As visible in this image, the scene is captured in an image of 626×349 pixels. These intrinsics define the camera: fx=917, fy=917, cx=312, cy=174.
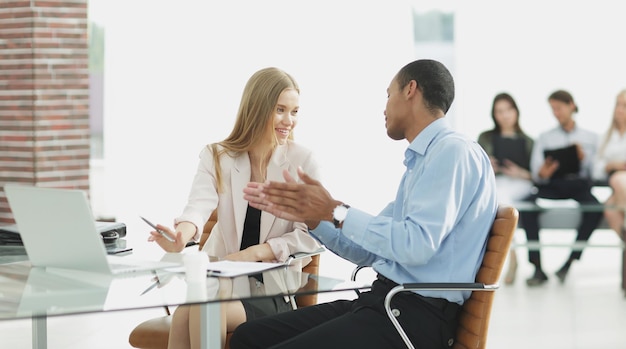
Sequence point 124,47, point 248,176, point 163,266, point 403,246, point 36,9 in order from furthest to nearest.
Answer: point 124,47 < point 36,9 < point 248,176 < point 163,266 < point 403,246

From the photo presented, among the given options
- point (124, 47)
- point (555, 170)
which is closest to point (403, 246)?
point (555, 170)

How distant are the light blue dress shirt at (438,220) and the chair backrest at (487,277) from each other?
3 centimetres

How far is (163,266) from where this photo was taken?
2.73m

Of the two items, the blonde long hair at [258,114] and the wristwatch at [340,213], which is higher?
the blonde long hair at [258,114]

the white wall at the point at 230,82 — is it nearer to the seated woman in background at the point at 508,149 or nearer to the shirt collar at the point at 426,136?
the seated woman in background at the point at 508,149

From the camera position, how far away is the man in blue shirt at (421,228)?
258 centimetres

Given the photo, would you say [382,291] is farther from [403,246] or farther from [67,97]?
[67,97]

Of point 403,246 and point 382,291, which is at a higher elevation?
point 403,246

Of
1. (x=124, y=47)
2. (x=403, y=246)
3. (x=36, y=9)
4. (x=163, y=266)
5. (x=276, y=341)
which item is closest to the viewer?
(x=403, y=246)

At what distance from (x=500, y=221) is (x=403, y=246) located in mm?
321

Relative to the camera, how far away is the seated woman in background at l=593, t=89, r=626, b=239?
6.51 meters

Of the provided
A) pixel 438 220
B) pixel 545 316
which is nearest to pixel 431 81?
pixel 438 220

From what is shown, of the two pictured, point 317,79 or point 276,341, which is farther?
point 317,79

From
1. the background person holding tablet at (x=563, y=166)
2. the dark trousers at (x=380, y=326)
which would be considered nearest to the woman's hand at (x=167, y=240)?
the dark trousers at (x=380, y=326)
